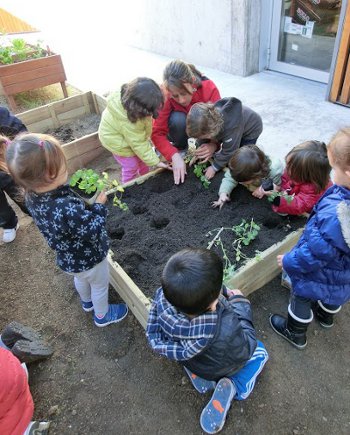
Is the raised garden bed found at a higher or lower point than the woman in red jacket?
lower

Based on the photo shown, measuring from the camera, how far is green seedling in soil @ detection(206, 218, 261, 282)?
2215 mm

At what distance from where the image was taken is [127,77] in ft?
20.1

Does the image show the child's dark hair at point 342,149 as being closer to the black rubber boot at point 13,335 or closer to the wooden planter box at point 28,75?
the black rubber boot at point 13,335

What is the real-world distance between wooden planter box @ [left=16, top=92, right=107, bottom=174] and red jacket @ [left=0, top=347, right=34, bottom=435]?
2526 millimetres

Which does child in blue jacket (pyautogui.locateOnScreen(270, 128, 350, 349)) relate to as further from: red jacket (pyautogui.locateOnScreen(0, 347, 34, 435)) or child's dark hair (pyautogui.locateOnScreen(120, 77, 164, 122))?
red jacket (pyautogui.locateOnScreen(0, 347, 34, 435))

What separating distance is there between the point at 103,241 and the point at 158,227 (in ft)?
2.49

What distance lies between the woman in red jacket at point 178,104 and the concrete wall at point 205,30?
2.49m

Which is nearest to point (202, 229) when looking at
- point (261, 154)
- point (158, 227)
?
point (158, 227)

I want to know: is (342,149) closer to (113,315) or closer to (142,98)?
(142,98)

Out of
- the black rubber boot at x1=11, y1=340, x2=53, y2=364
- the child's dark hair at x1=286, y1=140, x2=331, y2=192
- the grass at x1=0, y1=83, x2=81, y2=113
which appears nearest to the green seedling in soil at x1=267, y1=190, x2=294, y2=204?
the child's dark hair at x1=286, y1=140, x2=331, y2=192

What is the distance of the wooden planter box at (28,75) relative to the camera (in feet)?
14.4

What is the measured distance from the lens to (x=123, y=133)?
2.89 meters

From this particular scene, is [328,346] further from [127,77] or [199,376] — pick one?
[127,77]

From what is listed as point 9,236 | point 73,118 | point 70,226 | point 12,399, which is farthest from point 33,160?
point 73,118
